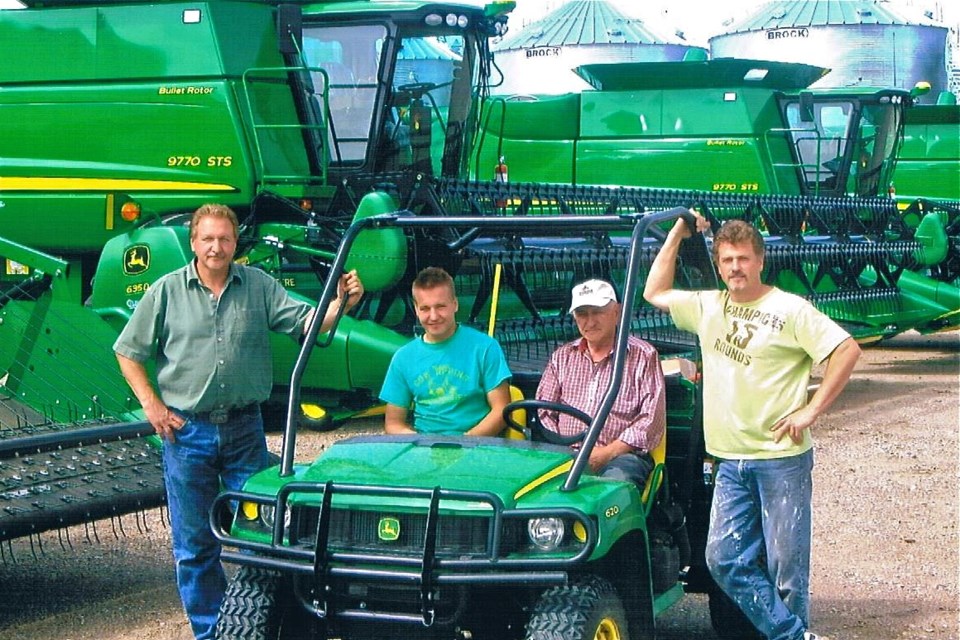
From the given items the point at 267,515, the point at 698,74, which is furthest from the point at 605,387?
the point at 698,74

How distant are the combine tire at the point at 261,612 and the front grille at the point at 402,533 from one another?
268 millimetres

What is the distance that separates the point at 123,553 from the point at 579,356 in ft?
9.74

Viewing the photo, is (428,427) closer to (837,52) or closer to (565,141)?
(565,141)

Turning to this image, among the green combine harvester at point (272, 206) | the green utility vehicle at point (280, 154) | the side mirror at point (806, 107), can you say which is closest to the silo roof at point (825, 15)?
the side mirror at point (806, 107)

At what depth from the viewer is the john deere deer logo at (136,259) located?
31.6 feet

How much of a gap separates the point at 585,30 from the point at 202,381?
2503 cm

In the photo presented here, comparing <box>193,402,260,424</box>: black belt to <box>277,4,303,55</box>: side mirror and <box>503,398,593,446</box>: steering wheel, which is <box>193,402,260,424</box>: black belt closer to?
<box>503,398,593,446</box>: steering wheel

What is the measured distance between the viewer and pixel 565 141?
17.6m

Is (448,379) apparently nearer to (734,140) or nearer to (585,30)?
(734,140)

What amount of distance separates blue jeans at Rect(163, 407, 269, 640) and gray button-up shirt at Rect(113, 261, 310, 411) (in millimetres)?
99

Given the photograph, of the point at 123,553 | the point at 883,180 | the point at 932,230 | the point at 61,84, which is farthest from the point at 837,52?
the point at 123,553

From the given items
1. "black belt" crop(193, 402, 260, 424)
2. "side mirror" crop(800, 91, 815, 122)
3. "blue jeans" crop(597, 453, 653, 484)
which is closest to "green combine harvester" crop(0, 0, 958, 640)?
"blue jeans" crop(597, 453, 653, 484)

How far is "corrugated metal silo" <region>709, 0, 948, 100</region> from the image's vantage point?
92.4ft

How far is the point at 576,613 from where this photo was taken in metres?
4.04
